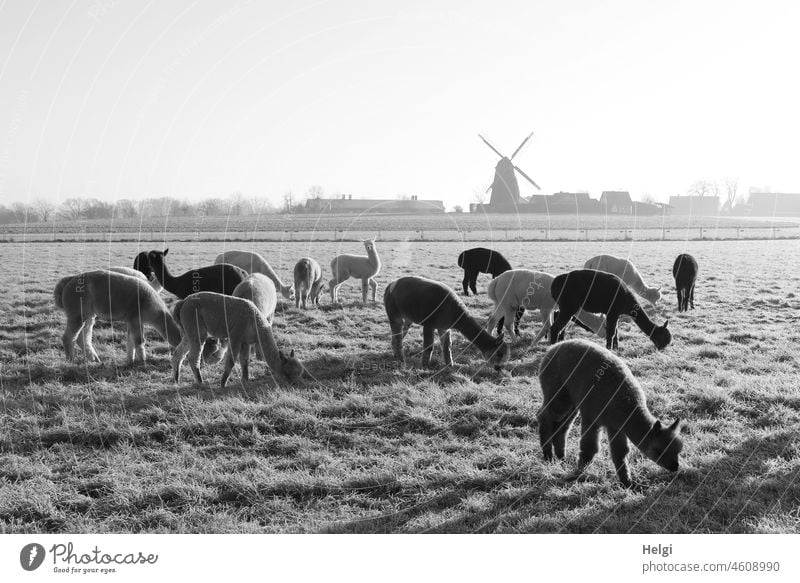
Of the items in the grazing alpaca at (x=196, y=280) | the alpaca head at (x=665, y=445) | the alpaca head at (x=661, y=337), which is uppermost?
the grazing alpaca at (x=196, y=280)

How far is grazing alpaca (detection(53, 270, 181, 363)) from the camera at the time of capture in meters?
9.94

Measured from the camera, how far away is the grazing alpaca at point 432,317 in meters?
9.36

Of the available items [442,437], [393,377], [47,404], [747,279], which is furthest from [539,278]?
[747,279]

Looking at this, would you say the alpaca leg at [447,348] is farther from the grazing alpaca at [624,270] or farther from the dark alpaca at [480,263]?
the dark alpaca at [480,263]

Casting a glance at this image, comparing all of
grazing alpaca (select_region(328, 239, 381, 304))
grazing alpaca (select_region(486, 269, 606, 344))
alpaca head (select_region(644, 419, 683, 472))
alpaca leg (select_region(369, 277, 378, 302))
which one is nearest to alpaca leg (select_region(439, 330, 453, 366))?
grazing alpaca (select_region(486, 269, 606, 344))

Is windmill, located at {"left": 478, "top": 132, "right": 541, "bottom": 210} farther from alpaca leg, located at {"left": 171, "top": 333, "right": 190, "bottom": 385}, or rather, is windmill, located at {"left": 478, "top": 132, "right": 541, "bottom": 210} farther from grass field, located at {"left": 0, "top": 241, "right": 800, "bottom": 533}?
alpaca leg, located at {"left": 171, "top": 333, "right": 190, "bottom": 385}

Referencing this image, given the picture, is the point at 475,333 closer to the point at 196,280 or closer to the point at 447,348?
the point at 447,348

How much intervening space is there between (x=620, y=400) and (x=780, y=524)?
1.62m

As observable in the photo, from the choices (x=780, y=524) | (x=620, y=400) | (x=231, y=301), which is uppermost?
(x=231, y=301)

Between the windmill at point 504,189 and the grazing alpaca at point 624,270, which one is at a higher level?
the windmill at point 504,189

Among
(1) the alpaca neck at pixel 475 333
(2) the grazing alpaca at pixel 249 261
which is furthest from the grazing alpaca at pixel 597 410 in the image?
(2) the grazing alpaca at pixel 249 261

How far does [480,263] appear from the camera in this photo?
1767 centimetres

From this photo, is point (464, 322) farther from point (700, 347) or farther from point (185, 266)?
point (185, 266)

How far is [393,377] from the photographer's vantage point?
29.8ft
